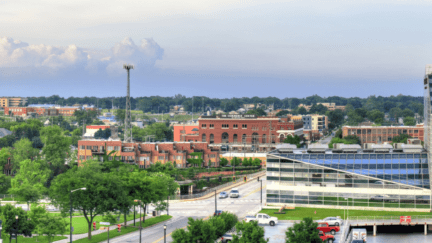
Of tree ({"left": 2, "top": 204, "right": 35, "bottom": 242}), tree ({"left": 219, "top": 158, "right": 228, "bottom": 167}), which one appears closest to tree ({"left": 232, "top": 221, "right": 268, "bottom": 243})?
tree ({"left": 2, "top": 204, "right": 35, "bottom": 242})

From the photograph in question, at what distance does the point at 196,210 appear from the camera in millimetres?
99812

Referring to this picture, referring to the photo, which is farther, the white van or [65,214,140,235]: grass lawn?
[65,214,140,235]: grass lawn

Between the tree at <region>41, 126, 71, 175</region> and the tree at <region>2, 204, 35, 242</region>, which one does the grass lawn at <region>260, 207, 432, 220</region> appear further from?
the tree at <region>41, 126, 71, 175</region>

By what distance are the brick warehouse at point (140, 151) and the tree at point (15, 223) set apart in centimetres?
7761

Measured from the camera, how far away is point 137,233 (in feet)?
265

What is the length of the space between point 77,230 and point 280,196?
118 feet

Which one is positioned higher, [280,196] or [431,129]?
[431,129]

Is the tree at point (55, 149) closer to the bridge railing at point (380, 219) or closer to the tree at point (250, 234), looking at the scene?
the bridge railing at point (380, 219)

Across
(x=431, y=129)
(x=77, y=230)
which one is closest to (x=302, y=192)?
(x=431, y=129)

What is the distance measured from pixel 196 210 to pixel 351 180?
2781 cm

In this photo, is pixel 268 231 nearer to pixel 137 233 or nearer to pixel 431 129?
pixel 137 233

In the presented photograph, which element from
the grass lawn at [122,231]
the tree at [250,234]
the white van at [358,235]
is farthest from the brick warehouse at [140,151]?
the tree at [250,234]

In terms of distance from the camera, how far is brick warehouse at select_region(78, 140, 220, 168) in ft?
497

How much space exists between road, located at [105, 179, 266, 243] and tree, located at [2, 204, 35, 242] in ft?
35.9
